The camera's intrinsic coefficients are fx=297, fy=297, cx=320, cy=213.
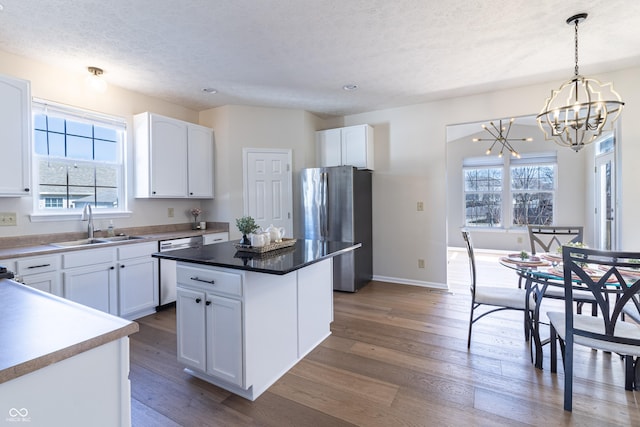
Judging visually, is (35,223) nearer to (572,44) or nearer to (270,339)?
(270,339)

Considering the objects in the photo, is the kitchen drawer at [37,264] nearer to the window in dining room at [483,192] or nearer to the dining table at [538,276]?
the dining table at [538,276]

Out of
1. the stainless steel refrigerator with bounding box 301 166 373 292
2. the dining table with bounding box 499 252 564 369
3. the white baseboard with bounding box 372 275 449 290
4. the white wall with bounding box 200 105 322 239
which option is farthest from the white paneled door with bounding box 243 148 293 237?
the dining table with bounding box 499 252 564 369

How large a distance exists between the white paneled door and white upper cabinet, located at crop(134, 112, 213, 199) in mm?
570

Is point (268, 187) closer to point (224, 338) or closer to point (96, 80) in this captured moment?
point (96, 80)

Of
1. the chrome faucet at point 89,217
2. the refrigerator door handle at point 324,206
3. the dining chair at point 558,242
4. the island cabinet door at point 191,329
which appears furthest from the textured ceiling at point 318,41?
the island cabinet door at point 191,329

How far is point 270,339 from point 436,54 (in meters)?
2.87

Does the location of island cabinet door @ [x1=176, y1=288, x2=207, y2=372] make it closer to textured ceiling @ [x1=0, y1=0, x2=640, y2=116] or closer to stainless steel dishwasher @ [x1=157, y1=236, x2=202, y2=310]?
stainless steel dishwasher @ [x1=157, y1=236, x2=202, y2=310]

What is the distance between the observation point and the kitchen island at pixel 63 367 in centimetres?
69

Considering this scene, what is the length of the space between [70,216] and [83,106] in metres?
1.18

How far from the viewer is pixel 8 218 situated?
104 inches

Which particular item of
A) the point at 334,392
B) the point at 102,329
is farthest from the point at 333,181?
the point at 102,329

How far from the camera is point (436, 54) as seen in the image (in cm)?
281

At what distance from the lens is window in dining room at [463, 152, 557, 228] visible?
671 cm

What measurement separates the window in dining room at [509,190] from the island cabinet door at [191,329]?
7121mm
